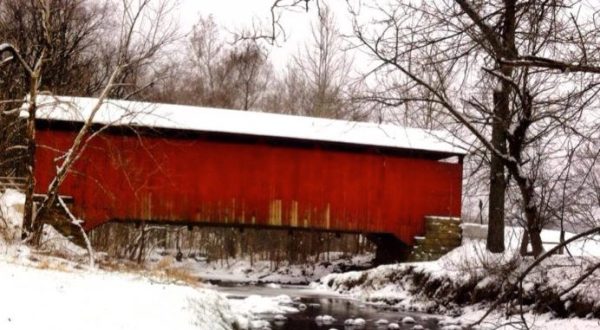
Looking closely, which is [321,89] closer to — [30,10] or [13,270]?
[30,10]

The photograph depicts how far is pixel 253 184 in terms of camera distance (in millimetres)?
19625

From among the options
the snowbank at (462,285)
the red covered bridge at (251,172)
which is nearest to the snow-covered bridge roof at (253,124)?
the red covered bridge at (251,172)

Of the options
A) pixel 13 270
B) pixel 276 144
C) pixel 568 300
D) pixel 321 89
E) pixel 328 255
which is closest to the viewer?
pixel 13 270

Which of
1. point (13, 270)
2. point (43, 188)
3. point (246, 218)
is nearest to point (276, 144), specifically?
point (246, 218)

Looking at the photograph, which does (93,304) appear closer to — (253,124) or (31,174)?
(31,174)

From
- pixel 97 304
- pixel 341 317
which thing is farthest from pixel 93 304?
pixel 341 317

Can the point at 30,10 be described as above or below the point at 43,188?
above

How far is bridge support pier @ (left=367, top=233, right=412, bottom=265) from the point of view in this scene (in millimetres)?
21172

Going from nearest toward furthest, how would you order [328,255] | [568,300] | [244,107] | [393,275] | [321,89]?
[568,300] < [393,275] < [328,255] < [321,89] < [244,107]

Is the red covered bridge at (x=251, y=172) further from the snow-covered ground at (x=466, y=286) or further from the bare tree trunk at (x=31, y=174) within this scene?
the bare tree trunk at (x=31, y=174)

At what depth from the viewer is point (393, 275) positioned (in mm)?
16594

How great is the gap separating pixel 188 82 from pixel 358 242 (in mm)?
13319

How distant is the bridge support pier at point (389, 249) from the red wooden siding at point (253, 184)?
0.78 m

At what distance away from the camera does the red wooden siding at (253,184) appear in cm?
1878
